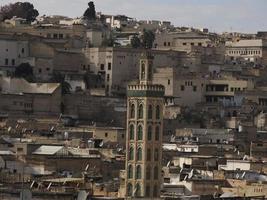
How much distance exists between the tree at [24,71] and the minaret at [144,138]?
90.5 ft

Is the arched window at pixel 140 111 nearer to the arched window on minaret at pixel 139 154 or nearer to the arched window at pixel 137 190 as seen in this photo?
the arched window on minaret at pixel 139 154

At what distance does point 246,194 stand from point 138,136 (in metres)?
4.34

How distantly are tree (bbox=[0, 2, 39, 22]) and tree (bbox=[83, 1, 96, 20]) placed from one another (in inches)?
121

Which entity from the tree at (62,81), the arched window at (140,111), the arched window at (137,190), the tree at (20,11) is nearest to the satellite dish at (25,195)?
the arched window at (137,190)

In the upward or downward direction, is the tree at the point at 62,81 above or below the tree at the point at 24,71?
below

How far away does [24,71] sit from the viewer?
2665 inches

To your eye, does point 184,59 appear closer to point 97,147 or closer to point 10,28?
point 10,28

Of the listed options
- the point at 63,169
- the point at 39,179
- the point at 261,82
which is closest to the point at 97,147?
the point at 63,169

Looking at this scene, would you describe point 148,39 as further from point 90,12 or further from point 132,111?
point 132,111

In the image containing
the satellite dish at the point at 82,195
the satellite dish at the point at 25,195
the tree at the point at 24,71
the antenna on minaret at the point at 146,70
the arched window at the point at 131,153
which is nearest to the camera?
the satellite dish at the point at 25,195

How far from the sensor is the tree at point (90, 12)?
90.9m

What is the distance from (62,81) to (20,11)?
25.3 metres

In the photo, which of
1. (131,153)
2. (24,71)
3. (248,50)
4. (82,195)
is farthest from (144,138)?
(248,50)

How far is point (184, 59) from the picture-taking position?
7606 centimetres
